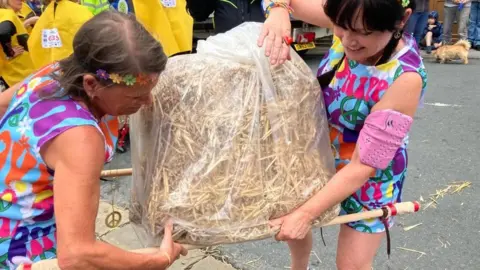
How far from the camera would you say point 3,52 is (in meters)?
4.68

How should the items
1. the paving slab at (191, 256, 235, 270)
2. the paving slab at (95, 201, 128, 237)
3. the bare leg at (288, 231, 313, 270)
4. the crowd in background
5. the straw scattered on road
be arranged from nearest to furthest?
the bare leg at (288, 231, 313, 270) → the paving slab at (191, 256, 235, 270) → the paving slab at (95, 201, 128, 237) → the straw scattered on road → the crowd in background

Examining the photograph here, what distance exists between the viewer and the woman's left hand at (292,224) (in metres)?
1.69

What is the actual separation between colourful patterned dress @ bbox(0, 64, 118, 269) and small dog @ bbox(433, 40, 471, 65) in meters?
8.01

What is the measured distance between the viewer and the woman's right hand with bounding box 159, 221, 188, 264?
1.59 m

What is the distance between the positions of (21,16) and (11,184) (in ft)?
14.0

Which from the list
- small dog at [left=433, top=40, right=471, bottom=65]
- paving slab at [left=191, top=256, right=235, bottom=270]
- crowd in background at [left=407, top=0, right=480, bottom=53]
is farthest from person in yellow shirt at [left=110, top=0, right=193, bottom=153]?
crowd in background at [left=407, top=0, right=480, bottom=53]

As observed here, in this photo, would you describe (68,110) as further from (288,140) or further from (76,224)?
(288,140)

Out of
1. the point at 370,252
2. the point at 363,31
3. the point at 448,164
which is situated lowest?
the point at 448,164

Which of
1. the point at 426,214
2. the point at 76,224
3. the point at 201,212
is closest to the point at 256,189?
the point at 201,212

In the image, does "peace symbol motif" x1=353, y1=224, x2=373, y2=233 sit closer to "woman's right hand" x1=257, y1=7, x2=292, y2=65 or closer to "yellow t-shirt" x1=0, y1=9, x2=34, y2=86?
"woman's right hand" x1=257, y1=7, x2=292, y2=65

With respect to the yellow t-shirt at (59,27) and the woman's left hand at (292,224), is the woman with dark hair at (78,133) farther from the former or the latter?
the yellow t-shirt at (59,27)

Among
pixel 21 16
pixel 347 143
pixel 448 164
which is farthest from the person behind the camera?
pixel 21 16

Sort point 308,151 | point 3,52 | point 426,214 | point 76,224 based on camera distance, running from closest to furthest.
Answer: point 76,224 < point 308,151 < point 426,214 < point 3,52

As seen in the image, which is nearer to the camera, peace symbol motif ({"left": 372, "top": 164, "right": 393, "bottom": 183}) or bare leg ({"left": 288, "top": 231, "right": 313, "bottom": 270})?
peace symbol motif ({"left": 372, "top": 164, "right": 393, "bottom": 183})
